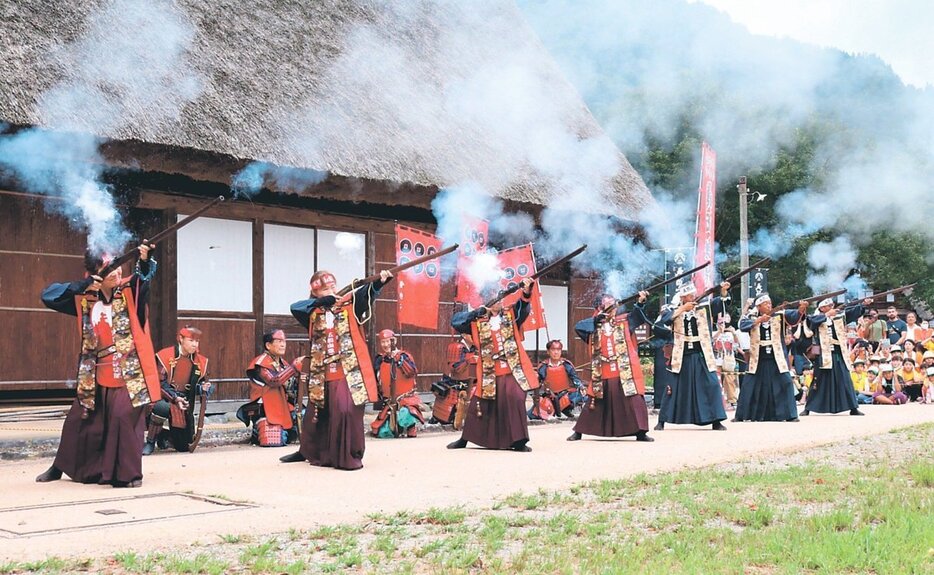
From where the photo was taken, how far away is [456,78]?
17.1 metres

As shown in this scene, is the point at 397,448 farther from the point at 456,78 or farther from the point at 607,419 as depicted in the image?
the point at 456,78

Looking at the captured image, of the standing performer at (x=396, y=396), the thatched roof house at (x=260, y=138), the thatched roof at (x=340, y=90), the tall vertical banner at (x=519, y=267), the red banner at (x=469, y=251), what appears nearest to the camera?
the thatched roof at (x=340, y=90)

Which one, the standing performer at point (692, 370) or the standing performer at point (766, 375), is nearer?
the standing performer at point (692, 370)

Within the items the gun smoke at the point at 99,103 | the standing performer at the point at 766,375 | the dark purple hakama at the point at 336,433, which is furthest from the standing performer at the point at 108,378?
the standing performer at the point at 766,375

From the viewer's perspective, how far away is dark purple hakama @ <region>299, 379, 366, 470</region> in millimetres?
8422

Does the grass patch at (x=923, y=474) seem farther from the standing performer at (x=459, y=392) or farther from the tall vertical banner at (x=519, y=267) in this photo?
→ the tall vertical banner at (x=519, y=267)

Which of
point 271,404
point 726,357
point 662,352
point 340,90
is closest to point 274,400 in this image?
point 271,404

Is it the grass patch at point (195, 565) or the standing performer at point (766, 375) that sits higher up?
the standing performer at point (766, 375)

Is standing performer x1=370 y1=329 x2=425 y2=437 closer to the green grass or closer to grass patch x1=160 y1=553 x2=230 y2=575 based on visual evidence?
the green grass

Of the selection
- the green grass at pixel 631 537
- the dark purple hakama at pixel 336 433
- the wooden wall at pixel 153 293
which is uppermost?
the wooden wall at pixel 153 293

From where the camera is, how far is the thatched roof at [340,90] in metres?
11.2

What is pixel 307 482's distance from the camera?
7516mm

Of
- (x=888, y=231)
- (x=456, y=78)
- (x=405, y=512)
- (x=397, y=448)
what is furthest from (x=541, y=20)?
(x=405, y=512)

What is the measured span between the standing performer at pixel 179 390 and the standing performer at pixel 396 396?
7.25ft
